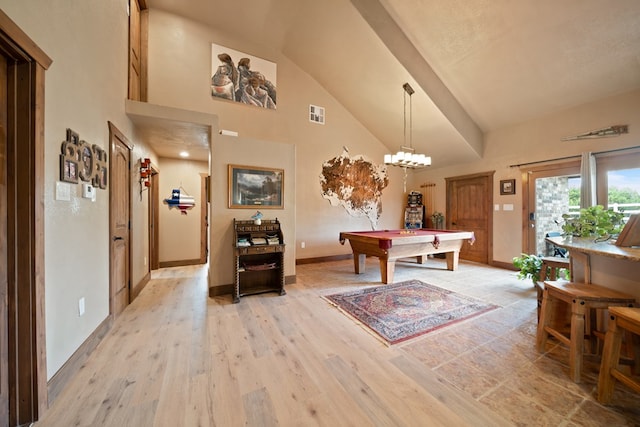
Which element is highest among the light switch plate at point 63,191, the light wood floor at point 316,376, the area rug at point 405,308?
the light switch plate at point 63,191

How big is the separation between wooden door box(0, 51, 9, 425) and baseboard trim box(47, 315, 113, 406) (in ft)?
0.71

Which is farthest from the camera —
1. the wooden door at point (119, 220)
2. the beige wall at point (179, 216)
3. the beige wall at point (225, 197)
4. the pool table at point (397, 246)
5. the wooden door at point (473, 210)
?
the wooden door at point (473, 210)

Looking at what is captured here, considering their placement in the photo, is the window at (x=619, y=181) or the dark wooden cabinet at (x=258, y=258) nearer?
the dark wooden cabinet at (x=258, y=258)

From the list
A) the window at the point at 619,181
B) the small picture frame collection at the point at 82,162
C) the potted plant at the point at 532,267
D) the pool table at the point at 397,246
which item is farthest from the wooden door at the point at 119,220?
the window at the point at 619,181

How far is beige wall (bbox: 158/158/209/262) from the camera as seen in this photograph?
4926mm

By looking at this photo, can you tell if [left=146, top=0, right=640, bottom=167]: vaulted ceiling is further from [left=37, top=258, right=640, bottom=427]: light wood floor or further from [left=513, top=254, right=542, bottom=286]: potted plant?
[left=37, top=258, right=640, bottom=427]: light wood floor

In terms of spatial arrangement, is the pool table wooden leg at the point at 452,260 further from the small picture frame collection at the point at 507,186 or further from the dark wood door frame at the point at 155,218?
the dark wood door frame at the point at 155,218

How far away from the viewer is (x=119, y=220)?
2742 mm

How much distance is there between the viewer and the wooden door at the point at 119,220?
8.20 ft

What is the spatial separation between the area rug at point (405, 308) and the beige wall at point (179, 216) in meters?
3.55

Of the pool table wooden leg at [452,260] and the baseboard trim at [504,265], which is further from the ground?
the pool table wooden leg at [452,260]

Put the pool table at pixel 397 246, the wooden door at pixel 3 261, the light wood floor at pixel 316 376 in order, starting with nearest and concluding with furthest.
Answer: the wooden door at pixel 3 261 → the light wood floor at pixel 316 376 → the pool table at pixel 397 246

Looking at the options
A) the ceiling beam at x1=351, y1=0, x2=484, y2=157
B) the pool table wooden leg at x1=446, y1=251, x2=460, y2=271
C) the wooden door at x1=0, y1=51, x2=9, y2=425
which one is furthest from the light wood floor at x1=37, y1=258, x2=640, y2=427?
the ceiling beam at x1=351, y1=0, x2=484, y2=157

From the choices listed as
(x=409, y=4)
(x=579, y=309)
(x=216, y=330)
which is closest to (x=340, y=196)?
(x=409, y=4)
